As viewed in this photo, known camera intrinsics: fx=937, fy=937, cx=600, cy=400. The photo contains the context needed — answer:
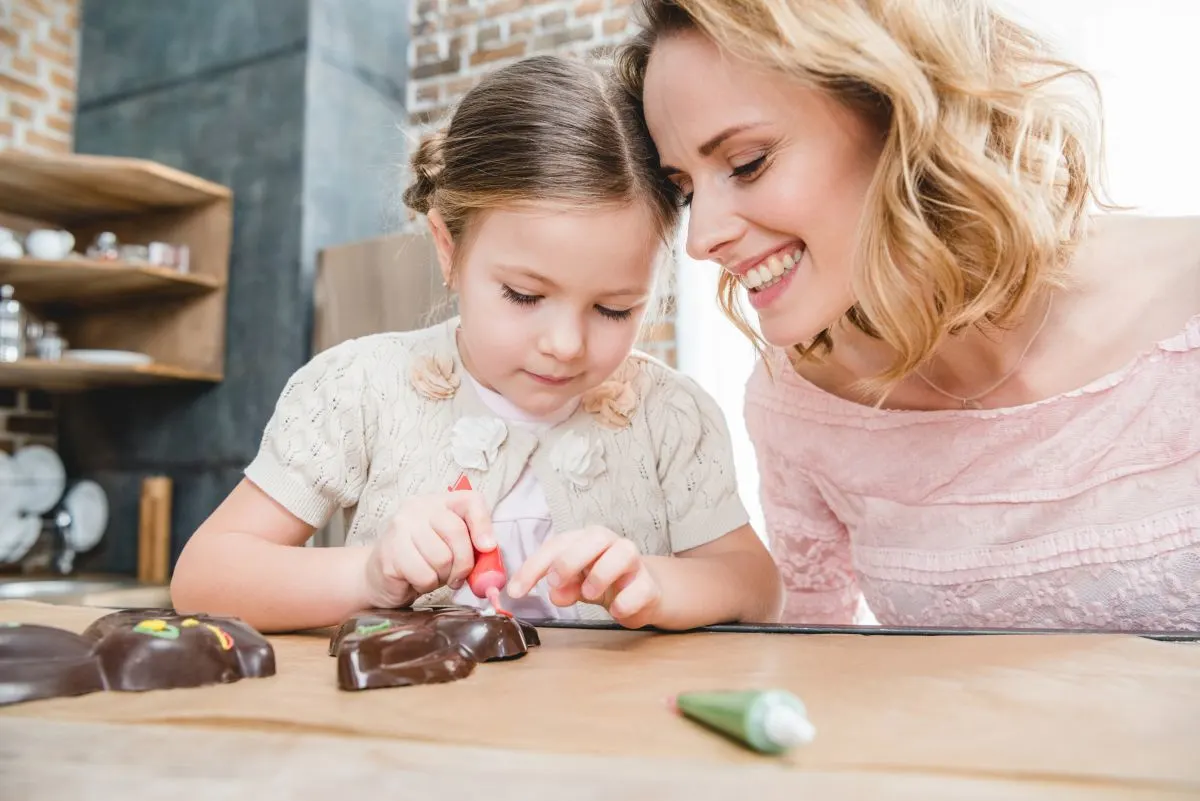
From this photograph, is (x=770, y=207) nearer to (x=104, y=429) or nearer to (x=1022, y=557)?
(x=1022, y=557)

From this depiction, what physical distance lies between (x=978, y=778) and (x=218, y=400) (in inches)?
111

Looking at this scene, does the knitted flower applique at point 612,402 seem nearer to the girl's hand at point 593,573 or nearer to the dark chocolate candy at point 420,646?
the girl's hand at point 593,573

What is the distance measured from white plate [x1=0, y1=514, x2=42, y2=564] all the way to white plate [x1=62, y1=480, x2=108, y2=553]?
4.0 inches

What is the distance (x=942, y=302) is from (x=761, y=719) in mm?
735

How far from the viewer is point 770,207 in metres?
0.93

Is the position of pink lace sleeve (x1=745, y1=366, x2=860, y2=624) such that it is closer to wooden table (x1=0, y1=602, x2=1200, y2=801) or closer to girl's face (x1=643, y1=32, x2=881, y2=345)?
girl's face (x1=643, y1=32, x2=881, y2=345)

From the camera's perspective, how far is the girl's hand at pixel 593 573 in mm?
731

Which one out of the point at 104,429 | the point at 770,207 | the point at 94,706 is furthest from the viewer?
the point at 104,429

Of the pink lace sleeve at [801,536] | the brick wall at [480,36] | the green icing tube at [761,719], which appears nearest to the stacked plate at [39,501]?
the brick wall at [480,36]

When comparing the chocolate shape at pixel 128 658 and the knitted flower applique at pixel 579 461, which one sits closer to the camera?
the chocolate shape at pixel 128 658

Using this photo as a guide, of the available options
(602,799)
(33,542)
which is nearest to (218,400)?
(33,542)

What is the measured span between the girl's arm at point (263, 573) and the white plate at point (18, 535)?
2195 mm

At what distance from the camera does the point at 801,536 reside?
137 centimetres

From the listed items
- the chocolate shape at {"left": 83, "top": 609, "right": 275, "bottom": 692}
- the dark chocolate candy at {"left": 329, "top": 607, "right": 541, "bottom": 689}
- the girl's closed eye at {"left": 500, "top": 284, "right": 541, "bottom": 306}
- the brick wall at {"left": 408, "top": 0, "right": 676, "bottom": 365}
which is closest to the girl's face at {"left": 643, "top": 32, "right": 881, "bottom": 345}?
the girl's closed eye at {"left": 500, "top": 284, "right": 541, "bottom": 306}
